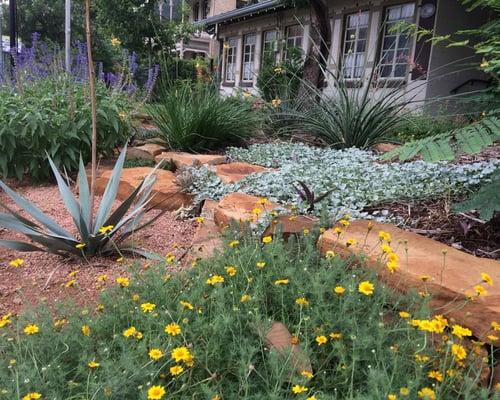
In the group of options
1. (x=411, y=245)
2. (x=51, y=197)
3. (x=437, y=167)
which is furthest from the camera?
(x=51, y=197)

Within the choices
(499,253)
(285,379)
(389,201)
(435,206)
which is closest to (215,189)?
(389,201)

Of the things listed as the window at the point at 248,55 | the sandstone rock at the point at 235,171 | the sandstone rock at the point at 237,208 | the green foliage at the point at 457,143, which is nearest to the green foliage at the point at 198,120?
the sandstone rock at the point at 235,171

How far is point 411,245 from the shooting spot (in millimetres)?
2266

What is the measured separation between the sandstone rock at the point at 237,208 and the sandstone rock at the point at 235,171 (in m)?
0.74

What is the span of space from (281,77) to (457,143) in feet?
→ 27.6

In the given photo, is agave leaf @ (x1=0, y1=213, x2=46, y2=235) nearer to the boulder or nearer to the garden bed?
the boulder

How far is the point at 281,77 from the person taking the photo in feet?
34.0

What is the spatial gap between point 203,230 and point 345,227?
1.06m

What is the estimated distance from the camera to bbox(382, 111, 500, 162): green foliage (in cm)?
219

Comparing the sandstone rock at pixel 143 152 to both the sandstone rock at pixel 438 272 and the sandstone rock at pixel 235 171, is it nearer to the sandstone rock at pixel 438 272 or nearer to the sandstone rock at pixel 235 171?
the sandstone rock at pixel 235 171

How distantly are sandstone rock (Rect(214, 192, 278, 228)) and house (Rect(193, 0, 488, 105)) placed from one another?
314cm

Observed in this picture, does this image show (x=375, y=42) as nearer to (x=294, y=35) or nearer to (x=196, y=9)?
(x=294, y=35)

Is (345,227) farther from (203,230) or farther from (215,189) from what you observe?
(215,189)

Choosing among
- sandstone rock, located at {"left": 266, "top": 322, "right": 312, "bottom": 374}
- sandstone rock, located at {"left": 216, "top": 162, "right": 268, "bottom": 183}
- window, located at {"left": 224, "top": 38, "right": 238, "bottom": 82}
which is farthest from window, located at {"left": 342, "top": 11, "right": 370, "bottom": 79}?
sandstone rock, located at {"left": 266, "top": 322, "right": 312, "bottom": 374}
